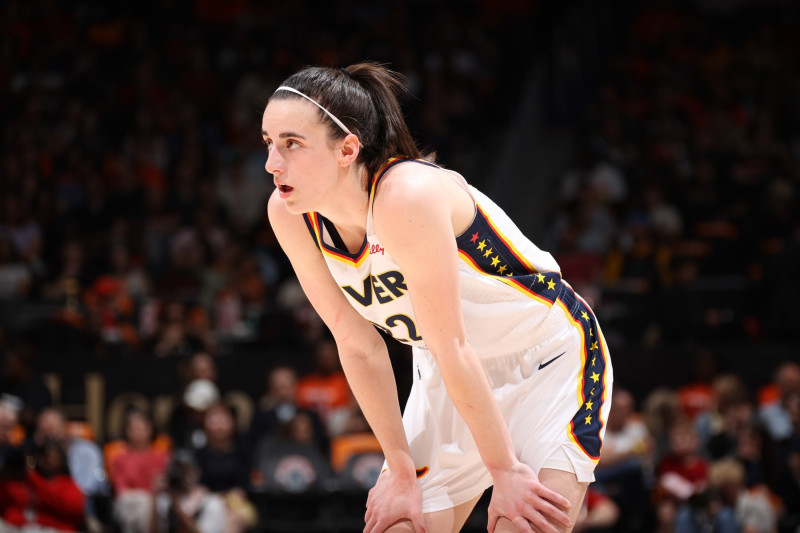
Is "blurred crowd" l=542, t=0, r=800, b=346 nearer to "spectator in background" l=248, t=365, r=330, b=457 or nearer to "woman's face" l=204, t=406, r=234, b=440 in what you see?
"spectator in background" l=248, t=365, r=330, b=457

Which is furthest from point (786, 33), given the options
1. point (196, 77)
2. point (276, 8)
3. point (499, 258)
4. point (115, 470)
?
point (499, 258)

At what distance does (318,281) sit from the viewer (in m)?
3.68

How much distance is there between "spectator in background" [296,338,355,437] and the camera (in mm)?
9617

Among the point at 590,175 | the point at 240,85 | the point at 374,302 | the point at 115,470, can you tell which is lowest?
the point at 115,470

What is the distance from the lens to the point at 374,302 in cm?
355

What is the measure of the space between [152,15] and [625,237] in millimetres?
7226

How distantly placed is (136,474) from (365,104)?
5.67 meters

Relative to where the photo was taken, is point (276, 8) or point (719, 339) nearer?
point (719, 339)

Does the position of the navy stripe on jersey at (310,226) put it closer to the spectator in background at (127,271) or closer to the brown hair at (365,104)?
the brown hair at (365,104)

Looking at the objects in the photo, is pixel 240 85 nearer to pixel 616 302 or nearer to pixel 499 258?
pixel 616 302

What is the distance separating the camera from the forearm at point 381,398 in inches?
144

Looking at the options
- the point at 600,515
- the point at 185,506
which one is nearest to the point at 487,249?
the point at 600,515

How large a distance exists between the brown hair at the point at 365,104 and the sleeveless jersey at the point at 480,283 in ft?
0.26

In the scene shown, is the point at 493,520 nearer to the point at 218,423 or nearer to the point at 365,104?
the point at 365,104
